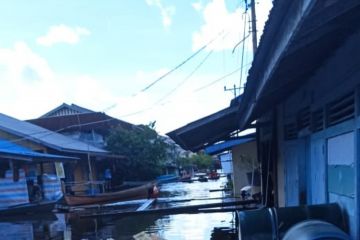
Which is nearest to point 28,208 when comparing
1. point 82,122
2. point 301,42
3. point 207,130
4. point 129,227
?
point 129,227

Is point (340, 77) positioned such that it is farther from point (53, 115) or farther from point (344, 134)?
point (53, 115)

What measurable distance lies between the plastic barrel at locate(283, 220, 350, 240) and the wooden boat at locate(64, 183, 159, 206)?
14.9 m

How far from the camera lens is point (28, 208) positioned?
1947 cm

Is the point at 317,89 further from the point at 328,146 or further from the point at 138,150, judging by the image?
the point at 138,150

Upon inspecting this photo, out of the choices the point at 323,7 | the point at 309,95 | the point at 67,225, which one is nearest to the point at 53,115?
the point at 67,225

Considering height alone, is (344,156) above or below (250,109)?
below

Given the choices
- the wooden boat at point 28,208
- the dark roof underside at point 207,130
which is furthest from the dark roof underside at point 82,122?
the dark roof underside at point 207,130

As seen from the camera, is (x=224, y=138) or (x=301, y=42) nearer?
(x=301, y=42)

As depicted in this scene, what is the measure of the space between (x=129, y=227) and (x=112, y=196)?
7611mm

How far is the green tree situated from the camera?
34469mm

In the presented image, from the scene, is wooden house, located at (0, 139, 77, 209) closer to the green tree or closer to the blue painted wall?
the green tree

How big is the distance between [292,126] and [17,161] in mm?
14905

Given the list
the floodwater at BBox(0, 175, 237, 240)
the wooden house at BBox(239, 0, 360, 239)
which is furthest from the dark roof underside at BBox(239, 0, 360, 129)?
the floodwater at BBox(0, 175, 237, 240)

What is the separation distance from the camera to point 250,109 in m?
8.13
